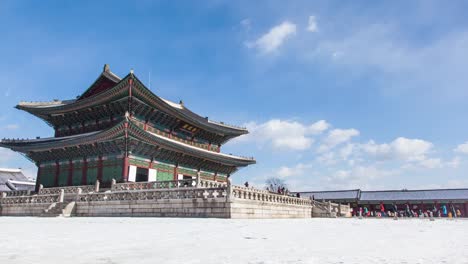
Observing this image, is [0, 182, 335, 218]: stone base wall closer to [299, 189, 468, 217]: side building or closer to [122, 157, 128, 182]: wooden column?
[122, 157, 128, 182]: wooden column

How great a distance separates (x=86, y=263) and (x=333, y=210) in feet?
110

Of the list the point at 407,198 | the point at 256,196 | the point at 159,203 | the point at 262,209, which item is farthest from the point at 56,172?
the point at 407,198

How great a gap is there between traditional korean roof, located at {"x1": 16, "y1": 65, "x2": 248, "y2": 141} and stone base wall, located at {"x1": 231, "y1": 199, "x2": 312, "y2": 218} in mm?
14405

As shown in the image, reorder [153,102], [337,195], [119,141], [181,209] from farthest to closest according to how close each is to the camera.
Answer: [337,195]
[153,102]
[119,141]
[181,209]

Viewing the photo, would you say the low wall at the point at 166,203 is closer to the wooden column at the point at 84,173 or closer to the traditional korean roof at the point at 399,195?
the wooden column at the point at 84,173

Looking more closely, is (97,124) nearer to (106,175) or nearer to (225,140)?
(106,175)

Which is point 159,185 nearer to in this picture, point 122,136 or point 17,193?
point 122,136

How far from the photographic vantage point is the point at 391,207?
48.8 meters

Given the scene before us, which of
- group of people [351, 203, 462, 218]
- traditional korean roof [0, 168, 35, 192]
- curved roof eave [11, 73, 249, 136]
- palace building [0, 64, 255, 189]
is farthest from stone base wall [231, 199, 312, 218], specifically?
traditional korean roof [0, 168, 35, 192]

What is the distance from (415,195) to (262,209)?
3972 cm

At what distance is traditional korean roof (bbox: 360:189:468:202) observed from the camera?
47394 millimetres

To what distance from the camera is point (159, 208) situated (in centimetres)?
1934

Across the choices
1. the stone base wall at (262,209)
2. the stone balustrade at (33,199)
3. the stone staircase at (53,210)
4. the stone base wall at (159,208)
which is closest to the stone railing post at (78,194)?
the stone base wall at (159,208)

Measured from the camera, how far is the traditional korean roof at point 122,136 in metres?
26.3
